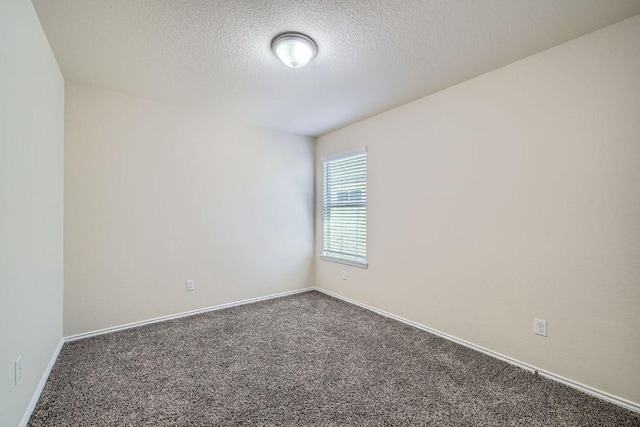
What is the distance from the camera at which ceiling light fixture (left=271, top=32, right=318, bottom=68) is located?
1937 mm

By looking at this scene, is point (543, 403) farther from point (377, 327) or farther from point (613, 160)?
point (613, 160)

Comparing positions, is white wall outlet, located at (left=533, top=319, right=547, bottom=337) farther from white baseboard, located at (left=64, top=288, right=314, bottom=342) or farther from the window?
white baseboard, located at (left=64, top=288, right=314, bottom=342)

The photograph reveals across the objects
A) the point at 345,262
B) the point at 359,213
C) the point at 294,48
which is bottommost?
the point at 345,262

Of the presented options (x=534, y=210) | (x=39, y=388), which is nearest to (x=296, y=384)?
(x=39, y=388)

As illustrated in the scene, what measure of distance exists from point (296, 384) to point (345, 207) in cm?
242

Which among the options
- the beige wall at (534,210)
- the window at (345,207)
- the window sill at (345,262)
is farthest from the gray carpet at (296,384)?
the window at (345,207)

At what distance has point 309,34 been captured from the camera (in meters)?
1.93

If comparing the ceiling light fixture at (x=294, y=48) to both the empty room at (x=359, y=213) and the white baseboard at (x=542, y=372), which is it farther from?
the white baseboard at (x=542, y=372)

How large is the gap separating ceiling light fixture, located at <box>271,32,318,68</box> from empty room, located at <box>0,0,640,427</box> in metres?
0.02

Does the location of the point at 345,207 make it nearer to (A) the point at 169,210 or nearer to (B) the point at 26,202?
(A) the point at 169,210

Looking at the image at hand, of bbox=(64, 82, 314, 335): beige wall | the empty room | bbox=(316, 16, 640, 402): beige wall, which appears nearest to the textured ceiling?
the empty room

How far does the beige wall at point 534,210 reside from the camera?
179 centimetres

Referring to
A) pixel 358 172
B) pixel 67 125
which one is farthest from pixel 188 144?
pixel 358 172

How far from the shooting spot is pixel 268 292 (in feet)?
13.1
